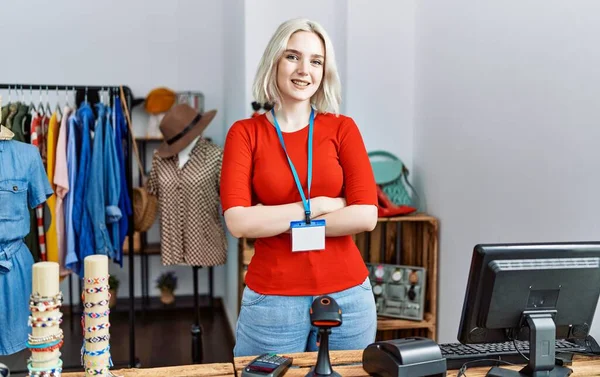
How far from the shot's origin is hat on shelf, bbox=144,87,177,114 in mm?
4383

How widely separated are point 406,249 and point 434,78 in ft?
3.17

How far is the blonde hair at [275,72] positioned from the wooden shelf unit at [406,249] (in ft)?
4.38

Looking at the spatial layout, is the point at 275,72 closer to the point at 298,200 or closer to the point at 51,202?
the point at 298,200

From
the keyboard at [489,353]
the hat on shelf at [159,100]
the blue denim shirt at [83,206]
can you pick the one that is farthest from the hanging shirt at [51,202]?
the keyboard at [489,353]

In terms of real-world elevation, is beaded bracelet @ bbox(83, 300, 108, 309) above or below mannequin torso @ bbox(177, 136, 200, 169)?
below

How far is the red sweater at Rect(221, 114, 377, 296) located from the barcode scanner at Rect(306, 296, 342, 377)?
365 millimetres

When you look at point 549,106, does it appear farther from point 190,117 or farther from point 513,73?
point 190,117

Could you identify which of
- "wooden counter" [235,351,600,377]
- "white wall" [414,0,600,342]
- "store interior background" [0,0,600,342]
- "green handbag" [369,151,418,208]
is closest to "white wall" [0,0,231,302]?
"store interior background" [0,0,600,342]

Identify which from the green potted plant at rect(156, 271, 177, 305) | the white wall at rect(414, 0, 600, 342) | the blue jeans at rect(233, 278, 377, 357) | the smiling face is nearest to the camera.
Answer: the blue jeans at rect(233, 278, 377, 357)

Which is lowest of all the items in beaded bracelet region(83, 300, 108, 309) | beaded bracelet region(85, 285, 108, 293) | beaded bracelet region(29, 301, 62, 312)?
beaded bracelet region(83, 300, 108, 309)

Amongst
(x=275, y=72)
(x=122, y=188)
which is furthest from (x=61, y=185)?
(x=275, y=72)

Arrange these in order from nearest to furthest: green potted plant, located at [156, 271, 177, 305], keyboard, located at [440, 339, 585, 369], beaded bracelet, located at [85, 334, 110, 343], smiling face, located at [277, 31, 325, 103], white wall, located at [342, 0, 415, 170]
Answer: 1. beaded bracelet, located at [85, 334, 110, 343]
2. keyboard, located at [440, 339, 585, 369]
3. smiling face, located at [277, 31, 325, 103]
4. white wall, located at [342, 0, 415, 170]
5. green potted plant, located at [156, 271, 177, 305]

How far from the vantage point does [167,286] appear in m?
4.59

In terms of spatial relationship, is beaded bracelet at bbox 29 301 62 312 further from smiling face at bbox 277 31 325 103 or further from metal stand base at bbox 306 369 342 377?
smiling face at bbox 277 31 325 103
